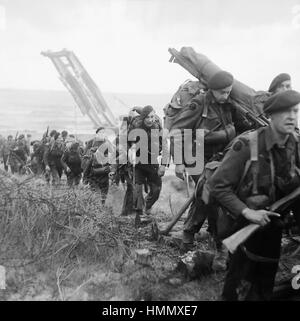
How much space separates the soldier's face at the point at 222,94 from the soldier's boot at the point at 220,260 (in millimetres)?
1568

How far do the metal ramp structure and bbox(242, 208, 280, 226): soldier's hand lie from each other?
1769 cm

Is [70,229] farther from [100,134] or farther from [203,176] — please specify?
[100,134]

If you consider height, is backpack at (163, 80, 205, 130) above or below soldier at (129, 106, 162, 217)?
above

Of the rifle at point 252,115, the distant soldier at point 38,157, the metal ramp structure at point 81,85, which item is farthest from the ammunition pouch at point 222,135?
the metal ramp structure at point 81,85

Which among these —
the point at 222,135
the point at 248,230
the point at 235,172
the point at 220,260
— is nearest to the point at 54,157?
the point at 222,135

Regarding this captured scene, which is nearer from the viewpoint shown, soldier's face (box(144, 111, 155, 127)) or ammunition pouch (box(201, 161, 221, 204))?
ammunition pouch (box(201, 161, 221, 204))

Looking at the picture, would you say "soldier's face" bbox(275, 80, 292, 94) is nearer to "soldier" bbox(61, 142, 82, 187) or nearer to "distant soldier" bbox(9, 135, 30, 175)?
"soldier" bbox(61, 142, 82, 187)

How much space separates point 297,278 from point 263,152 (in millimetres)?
1128

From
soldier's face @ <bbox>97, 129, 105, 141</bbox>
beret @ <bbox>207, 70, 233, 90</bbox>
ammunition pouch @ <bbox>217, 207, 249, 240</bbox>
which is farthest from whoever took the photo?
soldier's face @ <bbox>97, 129, 105, 141</bbox>

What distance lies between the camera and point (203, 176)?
4055 mm

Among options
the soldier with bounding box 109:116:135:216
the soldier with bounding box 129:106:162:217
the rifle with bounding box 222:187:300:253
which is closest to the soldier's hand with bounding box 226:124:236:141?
the rifle with bounding box 222:187:300:253

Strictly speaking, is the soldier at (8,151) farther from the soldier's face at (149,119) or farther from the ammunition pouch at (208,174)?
the ammunition pouch at (208,174)

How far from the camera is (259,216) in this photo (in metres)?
2.71

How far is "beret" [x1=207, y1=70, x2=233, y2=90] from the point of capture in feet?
13.5
